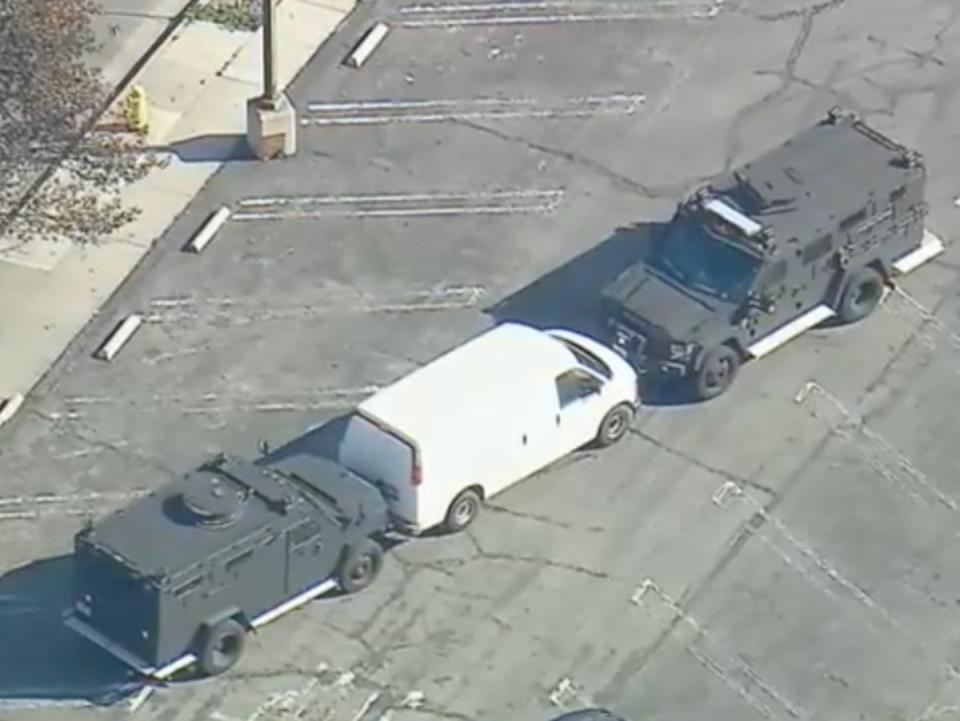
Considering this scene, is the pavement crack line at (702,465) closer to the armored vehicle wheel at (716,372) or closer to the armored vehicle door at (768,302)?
the armored vehicle wheel at (716,372)

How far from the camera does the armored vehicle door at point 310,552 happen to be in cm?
3381

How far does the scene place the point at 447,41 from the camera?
146 ft

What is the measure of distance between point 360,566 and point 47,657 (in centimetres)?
348

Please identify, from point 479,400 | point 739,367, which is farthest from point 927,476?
point 479,400

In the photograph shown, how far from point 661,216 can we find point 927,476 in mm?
5826

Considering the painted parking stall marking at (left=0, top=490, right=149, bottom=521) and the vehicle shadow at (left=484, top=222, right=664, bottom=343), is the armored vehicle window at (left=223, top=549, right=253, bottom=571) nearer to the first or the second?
the painted parking stall marking at (left=0, top=490, right=149, bottom=521)

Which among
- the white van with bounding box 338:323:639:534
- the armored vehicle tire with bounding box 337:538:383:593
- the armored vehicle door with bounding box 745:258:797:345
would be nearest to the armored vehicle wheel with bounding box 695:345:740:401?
the armored vehicle door with bounding box 745:258:797:345

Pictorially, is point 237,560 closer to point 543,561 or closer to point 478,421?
point 478,421

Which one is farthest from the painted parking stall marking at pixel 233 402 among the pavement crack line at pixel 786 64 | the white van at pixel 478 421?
the pavement crack line at pixel 786 64

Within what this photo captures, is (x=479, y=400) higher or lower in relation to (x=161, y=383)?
higher

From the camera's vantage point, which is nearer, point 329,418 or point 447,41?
point 329,418

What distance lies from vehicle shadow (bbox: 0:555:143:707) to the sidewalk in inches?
141

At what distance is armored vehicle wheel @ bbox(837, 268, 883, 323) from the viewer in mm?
38906

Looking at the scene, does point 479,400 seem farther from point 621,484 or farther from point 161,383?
point 161,383
